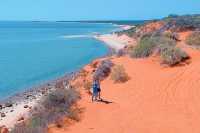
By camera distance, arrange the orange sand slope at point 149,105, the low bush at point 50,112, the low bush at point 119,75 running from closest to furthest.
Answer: the low bush at point 50,112 → the orange sand slope at point 149,105 → the low bush at point 119,75

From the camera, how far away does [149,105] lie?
1436 cm

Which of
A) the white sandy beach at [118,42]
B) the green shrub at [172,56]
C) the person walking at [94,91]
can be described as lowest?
the white sandy beach at [118,42]

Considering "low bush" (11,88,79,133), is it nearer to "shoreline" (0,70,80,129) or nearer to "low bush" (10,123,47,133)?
"low bush" (10,123,47,133)

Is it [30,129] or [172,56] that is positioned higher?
[172,56]

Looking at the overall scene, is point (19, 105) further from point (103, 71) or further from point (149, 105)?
point (149, 105)

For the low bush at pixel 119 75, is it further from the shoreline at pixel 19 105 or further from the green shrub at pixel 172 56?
the shoreline at pixel 19 105

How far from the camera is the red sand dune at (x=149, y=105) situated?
12.0 m

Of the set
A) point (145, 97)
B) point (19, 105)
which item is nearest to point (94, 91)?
point (145, 97)

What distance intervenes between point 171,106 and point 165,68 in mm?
6649

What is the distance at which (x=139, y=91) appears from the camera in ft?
54.9

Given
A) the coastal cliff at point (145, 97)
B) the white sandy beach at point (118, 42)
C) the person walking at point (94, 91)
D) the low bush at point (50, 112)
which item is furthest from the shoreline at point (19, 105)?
the white sandy beach at point (118, 42)

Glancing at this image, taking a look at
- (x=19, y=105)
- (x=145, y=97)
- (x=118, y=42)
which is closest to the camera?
(x=145, y=97)

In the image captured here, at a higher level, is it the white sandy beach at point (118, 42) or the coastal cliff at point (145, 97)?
the coastal cliff at point (145, 97)

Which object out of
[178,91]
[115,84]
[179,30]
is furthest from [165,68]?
[179,30]
